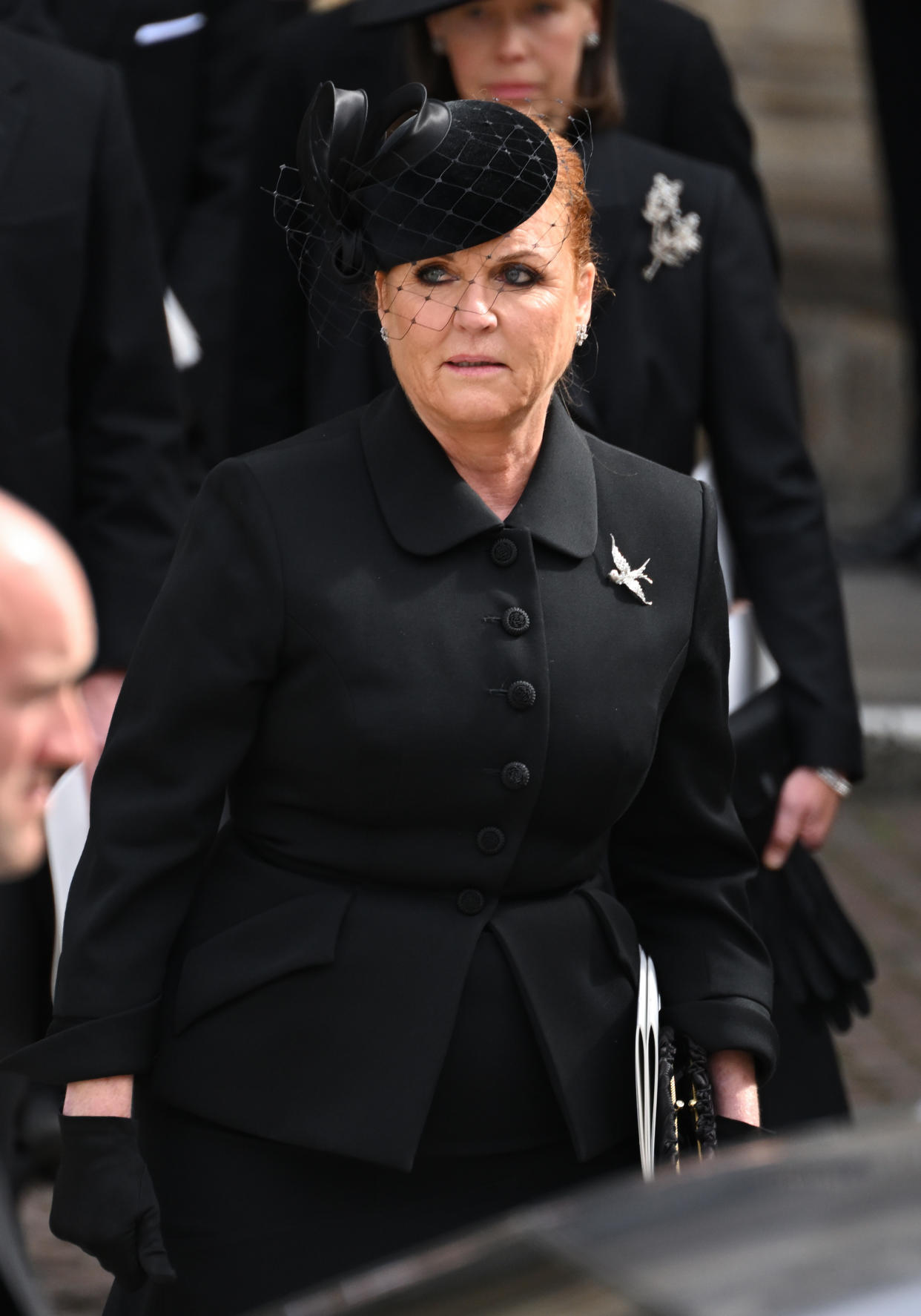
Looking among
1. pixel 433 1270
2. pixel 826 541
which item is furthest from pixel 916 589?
pixel 433 1270

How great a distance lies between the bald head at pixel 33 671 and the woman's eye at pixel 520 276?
95 centimetres

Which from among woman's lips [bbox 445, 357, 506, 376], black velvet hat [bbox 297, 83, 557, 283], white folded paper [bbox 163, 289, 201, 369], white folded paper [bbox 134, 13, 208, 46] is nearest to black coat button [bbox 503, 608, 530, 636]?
woman's lips [bbox 445, 357, 506, 376]

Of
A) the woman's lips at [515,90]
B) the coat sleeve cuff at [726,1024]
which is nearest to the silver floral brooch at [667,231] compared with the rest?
the woman's lips at [515,90]

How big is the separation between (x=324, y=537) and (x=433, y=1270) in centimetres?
90

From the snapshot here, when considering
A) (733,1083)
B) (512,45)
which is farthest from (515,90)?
(733,1083)

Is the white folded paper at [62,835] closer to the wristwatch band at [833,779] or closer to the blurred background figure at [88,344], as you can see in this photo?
the blurred background figure at [88,344]

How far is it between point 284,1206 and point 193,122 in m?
2.74

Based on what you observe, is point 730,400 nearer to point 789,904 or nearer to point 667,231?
point 667,231

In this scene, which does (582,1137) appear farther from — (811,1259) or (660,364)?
(660,364)

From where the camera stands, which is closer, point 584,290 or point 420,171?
point 420,171

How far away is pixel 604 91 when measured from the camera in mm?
3340

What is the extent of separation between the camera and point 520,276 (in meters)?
2.32

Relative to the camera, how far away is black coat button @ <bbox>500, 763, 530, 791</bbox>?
7.54 ft

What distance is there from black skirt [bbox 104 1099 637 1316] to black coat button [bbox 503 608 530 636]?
53cm
